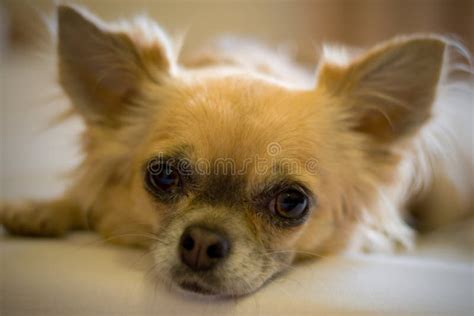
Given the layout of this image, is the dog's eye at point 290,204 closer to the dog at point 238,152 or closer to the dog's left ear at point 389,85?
the dog at point 238,152

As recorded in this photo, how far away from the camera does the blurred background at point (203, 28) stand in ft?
9.11

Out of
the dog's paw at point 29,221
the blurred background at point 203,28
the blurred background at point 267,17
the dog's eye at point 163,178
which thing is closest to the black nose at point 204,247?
the dog's eye at point 163,178

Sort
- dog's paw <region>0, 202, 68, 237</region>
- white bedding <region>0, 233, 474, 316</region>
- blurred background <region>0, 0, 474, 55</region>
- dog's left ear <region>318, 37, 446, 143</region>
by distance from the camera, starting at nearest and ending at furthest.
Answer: white bedding <region>0, 233, 474, 316</region> → dog's left ear <region>318, 37, 446, 143</region> → dog's paw <region>0, 202, 68, 237</region> → blurred background <region>0, 0, 474, 55</region>

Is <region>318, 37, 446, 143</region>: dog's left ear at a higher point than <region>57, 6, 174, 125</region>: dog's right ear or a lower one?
higher

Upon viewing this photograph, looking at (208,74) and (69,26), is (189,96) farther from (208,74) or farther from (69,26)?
(69,26)

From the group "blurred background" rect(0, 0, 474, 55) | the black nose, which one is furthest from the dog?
"blurred background" rect(0, 0, 474, 55)

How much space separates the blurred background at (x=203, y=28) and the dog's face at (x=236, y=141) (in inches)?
36.8

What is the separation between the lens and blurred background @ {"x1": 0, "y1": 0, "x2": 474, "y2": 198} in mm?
2775

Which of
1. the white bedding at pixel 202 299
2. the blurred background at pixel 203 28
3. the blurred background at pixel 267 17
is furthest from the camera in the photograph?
the blurred background at pixel 267 17

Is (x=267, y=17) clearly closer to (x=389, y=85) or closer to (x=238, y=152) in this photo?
(x=389, y=85)

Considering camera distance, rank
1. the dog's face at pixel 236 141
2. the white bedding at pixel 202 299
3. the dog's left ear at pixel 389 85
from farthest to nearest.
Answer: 1. the dog's left ear at pixel 389 85
2. the dog's face at pixel 236 141
3. the white bedding at pixel 202 299

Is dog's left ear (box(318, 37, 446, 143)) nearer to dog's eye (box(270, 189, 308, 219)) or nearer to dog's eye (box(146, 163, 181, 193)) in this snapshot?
dog's eye (box(270, 189, 308, 219))

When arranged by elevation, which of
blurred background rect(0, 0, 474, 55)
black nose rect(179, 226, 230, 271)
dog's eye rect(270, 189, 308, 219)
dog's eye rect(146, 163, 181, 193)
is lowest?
black nose rect(179, 226, 230, 271)

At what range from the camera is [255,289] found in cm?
130
